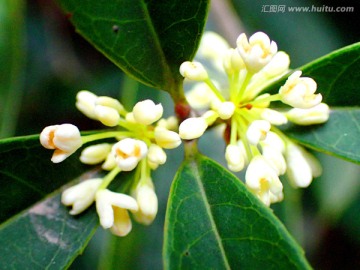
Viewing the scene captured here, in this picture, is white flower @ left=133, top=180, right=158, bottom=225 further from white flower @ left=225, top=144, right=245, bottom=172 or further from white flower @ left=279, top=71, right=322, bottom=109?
white flower @ left=279, top=71, right=322, bottom=109

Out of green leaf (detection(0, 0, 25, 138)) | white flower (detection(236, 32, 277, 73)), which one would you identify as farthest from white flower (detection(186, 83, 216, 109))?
green leaf (detection(0, 0, 25, 138))

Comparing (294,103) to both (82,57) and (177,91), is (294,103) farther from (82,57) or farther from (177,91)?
(82,57)

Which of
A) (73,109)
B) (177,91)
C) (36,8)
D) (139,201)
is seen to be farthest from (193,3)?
(36,8)

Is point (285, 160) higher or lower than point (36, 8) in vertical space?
lower

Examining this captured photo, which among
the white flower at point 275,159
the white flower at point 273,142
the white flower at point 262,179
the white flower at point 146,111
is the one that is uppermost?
the white flower at point 146,111

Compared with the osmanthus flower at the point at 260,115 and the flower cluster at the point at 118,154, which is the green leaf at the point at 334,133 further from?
the flower cluster at the point at 118,154

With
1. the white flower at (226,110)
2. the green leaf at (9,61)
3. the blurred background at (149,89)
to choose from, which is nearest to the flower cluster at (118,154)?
the white flower at (226,110)
